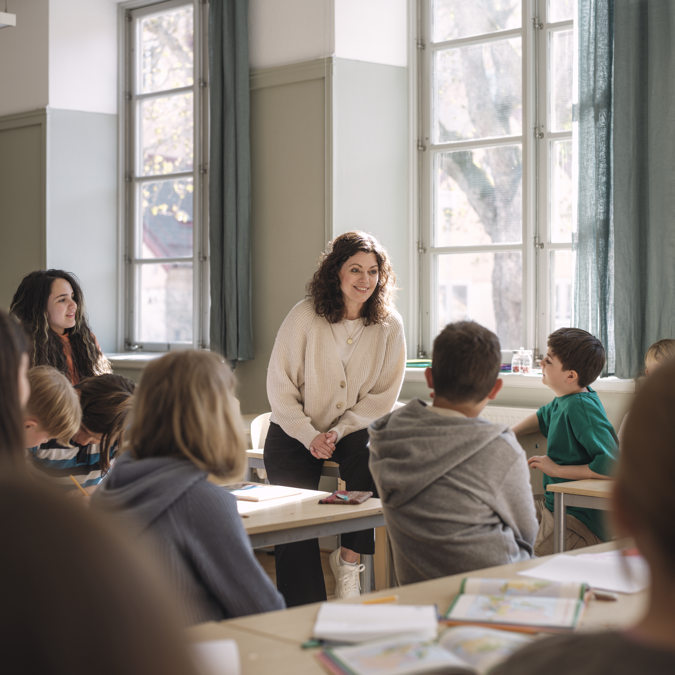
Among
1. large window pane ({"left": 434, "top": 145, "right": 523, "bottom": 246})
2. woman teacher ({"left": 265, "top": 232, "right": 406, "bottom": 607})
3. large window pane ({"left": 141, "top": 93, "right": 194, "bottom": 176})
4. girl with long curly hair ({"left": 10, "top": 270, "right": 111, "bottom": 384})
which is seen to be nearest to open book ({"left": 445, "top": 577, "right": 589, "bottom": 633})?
woman teacher ({"left": 265, "top": 232, "right": 406, "bottom": 607})

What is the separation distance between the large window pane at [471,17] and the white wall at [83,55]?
2446 mm

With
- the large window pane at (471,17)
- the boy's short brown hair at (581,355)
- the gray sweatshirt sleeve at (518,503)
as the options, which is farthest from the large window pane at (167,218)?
the gray sweatshirt sleeve at (518,503)

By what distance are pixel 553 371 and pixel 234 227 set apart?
2.39 m

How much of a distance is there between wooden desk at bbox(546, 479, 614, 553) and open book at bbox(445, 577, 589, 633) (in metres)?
1.39

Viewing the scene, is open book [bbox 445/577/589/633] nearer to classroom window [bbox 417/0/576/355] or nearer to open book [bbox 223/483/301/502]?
open book [bbox 223/483/301/502]

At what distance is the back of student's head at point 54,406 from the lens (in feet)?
7.75

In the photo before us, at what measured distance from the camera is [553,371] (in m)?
3.39

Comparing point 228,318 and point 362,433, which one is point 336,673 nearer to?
point 362,433

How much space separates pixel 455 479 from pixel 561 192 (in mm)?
3113

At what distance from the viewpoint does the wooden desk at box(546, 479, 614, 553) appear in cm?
283

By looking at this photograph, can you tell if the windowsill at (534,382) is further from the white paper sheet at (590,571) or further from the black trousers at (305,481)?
the white paper sheet at (590,571)

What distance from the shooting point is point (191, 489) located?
61.9 inches

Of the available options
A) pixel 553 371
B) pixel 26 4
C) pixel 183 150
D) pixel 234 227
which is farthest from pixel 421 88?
pixel 26 4

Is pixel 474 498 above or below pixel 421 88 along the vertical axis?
below
